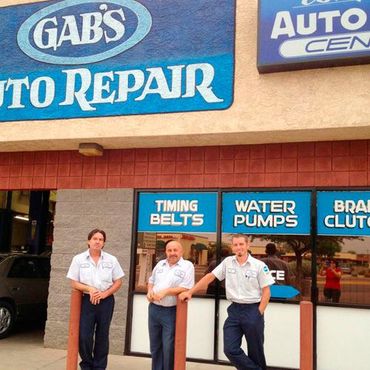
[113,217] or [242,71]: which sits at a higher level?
[242,71]

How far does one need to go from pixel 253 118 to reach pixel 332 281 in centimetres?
248

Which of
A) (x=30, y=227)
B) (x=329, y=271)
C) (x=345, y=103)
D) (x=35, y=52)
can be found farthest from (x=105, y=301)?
(x=30, y=227)

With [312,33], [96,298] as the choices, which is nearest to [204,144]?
[312,33]

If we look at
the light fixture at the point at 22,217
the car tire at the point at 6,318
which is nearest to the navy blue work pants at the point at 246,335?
the car tire at the point at 6,318

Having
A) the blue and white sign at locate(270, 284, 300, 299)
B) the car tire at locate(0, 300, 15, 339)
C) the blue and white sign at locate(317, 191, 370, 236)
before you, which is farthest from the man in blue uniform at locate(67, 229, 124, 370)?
the car tire at locate(0, 300, 15, 339)

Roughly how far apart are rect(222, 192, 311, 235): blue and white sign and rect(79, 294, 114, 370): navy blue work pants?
246 centimetres

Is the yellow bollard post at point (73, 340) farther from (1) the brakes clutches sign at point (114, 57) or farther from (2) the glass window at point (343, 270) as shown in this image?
(2) the glass window at point (343, 270)

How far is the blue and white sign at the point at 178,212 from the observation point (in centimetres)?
765

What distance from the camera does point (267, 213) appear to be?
7.36 metres

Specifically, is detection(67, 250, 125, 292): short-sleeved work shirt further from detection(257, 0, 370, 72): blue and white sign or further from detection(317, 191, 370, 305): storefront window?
detection(257, 0, 370, 72): blue and white sign

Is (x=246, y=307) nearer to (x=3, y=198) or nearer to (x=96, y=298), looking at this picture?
(x=96, y=298)

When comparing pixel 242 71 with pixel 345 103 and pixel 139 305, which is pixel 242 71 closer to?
pixel 345 103

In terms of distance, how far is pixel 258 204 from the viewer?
742 cm

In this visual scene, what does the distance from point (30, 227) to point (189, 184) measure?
8017 millimetres
